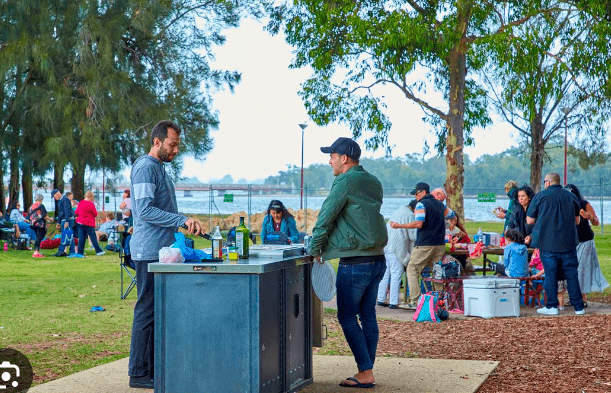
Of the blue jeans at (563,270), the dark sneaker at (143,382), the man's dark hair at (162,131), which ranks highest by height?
the man's dark hair at (162,131)

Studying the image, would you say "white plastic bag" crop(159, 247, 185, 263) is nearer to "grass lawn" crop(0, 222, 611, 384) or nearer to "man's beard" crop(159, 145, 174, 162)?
"man's beard" crop(159, 145, 174, 162)

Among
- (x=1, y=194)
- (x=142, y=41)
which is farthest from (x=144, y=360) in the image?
(x=1, y=194)

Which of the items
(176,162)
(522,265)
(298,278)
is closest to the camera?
(298,278)

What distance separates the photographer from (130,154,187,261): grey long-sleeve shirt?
21.0ft

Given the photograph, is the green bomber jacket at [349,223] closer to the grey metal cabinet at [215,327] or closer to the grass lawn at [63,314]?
the grey metal cabinet at [215,327]

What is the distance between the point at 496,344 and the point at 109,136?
2509 centimetres

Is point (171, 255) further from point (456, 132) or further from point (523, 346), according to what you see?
point (456, 132)

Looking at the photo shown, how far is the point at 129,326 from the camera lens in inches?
406

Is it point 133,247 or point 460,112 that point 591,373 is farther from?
point 460,112

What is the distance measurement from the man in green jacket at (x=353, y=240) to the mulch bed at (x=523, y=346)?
1.15 meters

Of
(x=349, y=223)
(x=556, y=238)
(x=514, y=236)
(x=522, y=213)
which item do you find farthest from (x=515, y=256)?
(x=349, y=223)

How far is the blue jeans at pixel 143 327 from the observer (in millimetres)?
6477

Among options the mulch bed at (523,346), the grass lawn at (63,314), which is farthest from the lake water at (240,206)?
the mulch bed at (523,346)

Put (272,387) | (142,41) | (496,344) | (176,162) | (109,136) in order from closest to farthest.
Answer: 1. (272,387)
2. (496,344)
3. (109,136)
4. (142,41)
5. (176,162)
